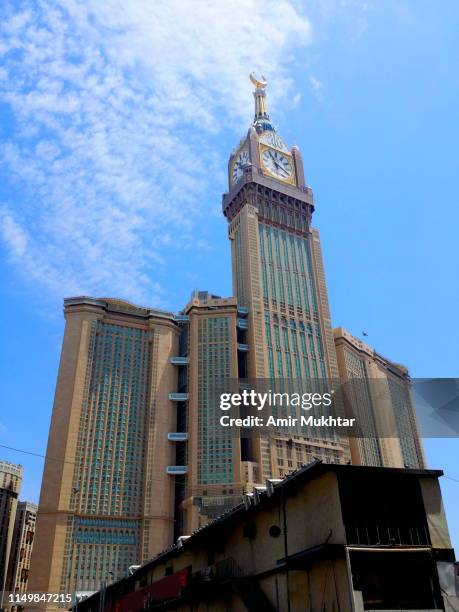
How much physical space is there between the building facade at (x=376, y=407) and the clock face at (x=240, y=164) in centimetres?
4562

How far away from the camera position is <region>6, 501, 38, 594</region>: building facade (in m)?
161

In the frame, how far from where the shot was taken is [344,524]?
26.6 meters

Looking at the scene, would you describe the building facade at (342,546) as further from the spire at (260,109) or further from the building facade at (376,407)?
the spire at (260,109)

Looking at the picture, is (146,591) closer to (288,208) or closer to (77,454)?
(77,454)

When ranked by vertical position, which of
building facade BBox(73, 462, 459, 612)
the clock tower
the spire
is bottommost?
building facade BBox(73, 462, 459, 612)

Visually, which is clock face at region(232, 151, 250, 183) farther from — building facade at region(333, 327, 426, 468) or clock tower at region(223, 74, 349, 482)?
building facade at region(333, 327, 426, 468)

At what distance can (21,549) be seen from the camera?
166125 millimetres

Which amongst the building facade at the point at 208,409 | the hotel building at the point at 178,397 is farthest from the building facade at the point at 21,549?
the building facade at the point at 208,409

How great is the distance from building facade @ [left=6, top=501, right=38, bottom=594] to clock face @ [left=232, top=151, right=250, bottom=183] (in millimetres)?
110334

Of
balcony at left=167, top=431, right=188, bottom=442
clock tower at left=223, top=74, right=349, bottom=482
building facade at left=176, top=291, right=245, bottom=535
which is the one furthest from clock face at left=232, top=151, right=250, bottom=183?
balcony at left=167, top=431, right=188, bottom=442

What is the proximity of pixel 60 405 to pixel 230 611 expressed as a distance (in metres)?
79.5

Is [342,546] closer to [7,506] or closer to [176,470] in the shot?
[176,470]

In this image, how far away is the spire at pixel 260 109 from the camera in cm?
15125

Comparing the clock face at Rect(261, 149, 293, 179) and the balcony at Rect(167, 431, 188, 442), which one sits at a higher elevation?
the clock face at Rect(261, 149, 293, 179)
